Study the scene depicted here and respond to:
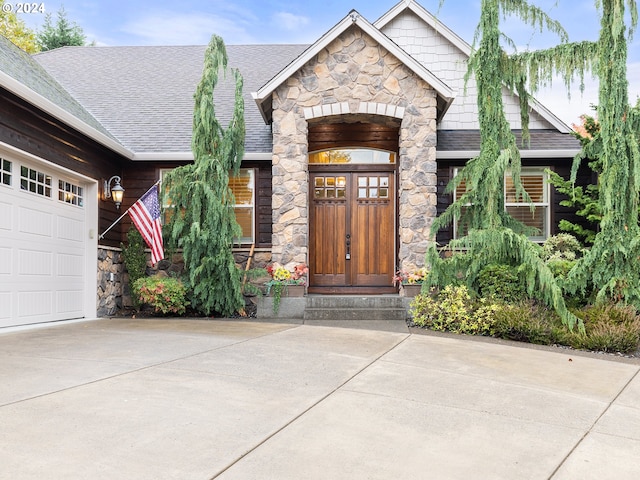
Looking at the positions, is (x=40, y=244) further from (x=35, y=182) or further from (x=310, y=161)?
(x=310, y=161)

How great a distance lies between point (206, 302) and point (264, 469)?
6583 millimetres

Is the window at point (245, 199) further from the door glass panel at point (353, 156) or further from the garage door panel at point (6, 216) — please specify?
the garage door panel at point (6, 216)

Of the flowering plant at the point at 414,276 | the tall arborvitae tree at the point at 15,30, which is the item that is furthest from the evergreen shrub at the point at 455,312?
the tall arborvitae tree at the point at 15,30

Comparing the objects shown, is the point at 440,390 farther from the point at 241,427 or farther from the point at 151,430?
the point at 151,430

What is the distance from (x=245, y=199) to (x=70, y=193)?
3.14 m

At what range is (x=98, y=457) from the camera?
2941mm

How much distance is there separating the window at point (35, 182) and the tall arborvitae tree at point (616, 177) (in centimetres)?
784

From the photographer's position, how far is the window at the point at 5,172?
7.34 meters

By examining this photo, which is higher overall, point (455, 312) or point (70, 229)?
point (70, 229)

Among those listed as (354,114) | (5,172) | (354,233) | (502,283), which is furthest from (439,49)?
(5,172)

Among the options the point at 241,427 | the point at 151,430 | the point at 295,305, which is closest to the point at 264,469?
the point at 241,427

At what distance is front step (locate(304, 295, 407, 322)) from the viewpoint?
895 cm

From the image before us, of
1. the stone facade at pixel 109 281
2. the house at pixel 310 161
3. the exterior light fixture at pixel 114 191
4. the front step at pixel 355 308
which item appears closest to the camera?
the house at pixel 310 161

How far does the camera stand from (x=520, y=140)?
1069cm
